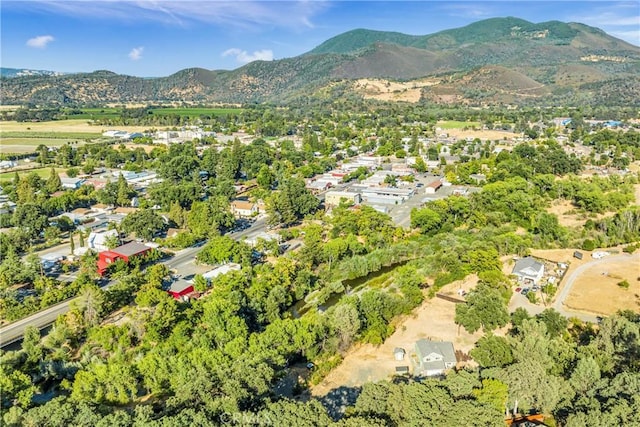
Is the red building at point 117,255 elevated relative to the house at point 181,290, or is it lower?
elevated

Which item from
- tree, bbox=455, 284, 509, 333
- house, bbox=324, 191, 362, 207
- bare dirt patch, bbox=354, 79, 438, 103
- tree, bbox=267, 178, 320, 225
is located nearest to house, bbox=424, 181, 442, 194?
house, bbox=324, 191, 362, 207

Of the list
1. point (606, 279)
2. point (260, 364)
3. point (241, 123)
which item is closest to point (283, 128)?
point (241, 123)

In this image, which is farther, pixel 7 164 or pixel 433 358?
pixel 7 164

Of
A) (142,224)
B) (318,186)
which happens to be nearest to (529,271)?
(142,224)

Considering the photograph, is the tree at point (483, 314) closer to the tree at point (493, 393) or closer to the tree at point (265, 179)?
the tree at point (493, 393)

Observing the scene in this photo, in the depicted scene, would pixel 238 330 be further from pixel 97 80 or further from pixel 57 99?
pixel 97 80

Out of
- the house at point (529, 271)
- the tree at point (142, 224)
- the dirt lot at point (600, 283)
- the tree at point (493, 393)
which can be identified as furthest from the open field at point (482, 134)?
the tree at point (493, 393)

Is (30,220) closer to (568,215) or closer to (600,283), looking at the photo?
(600,283)
